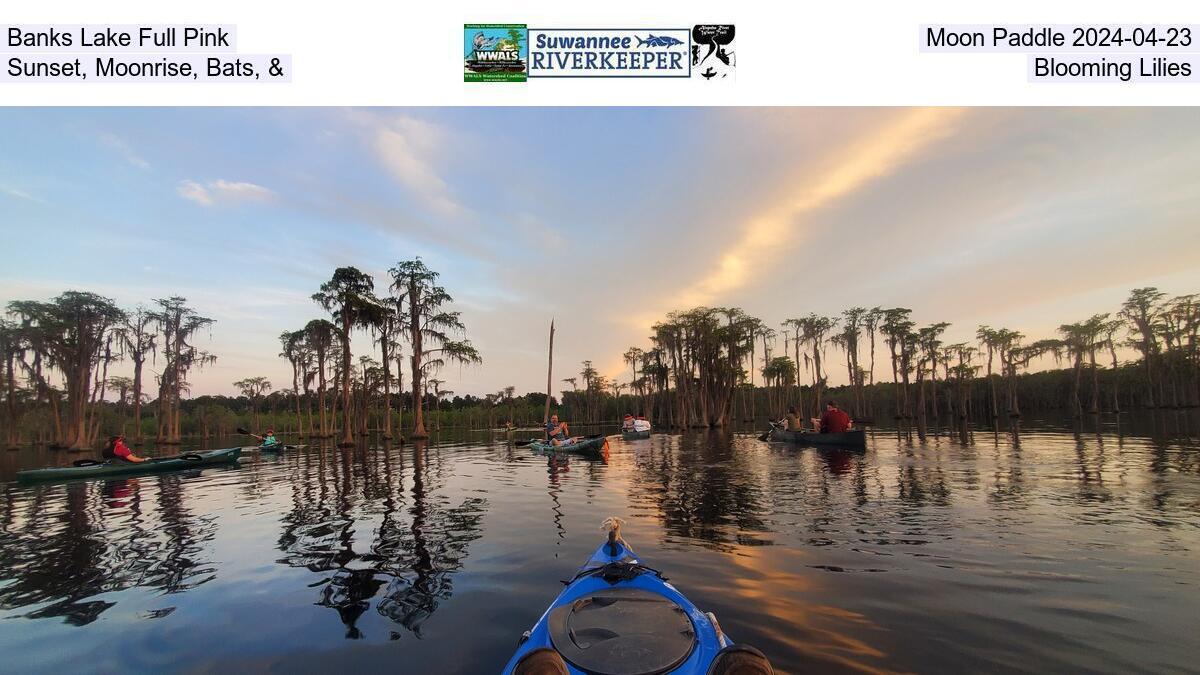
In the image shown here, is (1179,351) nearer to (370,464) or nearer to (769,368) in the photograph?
(769,368)

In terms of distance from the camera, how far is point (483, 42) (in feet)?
43.3

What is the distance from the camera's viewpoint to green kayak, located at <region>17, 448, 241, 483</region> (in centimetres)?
2092

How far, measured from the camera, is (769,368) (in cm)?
7662

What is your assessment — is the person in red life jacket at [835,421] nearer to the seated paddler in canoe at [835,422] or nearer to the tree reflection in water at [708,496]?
the seated paddler in canoe at [835,422]

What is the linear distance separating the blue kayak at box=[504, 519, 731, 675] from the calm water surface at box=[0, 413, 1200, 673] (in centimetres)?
108

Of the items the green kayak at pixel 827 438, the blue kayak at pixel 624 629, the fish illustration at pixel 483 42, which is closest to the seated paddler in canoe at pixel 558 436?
the green kayak at pixel 827 438

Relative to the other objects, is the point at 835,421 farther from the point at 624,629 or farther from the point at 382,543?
the point at 624,629

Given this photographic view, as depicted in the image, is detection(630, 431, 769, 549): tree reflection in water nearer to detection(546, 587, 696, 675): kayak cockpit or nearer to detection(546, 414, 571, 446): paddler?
detection(546, 587, 696, 675): kayak cockpit

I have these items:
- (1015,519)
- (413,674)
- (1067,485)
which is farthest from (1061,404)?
(413,674)

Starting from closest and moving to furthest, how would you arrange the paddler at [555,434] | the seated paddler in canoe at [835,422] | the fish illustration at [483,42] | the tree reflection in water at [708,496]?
the tree reflection in water at [708,496]
the fish illustration at [483,42]
the seated paddler in canoe at [835,422]
the paddler at [555,434]

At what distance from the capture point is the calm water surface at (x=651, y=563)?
17.9 feet

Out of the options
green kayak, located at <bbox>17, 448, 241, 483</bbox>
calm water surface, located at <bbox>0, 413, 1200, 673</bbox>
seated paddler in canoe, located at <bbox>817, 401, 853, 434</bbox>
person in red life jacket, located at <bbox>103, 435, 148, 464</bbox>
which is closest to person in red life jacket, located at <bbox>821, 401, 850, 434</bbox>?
seated paddler in canoe, located at <bbox>817, 401, 853, 434</bbox>

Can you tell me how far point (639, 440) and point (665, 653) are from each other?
39634 mm

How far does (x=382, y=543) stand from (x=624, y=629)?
7.47 meters
